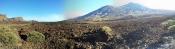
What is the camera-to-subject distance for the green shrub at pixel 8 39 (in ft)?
92.9

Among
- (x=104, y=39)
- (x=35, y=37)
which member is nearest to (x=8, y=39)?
(x=35, y=37)

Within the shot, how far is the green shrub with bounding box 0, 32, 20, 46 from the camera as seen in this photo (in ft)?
92.9

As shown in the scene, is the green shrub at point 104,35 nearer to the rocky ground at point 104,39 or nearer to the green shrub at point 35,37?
the rocky ground at point 104,39

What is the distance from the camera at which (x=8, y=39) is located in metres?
28.5

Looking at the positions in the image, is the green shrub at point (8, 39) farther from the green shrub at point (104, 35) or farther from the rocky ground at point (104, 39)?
the green shrub at point (104, 35)

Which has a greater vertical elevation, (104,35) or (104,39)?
(104,35)

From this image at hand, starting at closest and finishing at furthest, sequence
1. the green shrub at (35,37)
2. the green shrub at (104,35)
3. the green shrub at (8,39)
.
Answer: the green shrub at (8,39), the green shrub at (35,37), the green shrub at (104,35)

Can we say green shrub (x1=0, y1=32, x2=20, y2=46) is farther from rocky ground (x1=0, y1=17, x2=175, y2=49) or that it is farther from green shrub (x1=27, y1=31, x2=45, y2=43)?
green shrub (x1=27, y1=31, x2=45, y2=43)

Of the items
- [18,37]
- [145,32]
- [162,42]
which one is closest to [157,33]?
[145,32]

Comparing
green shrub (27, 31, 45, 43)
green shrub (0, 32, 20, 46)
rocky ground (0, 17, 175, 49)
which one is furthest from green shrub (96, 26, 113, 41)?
green shrub (0, 32, 20, 46)

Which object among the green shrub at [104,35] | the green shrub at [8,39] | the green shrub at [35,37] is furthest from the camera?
the green shrub at [104,35]

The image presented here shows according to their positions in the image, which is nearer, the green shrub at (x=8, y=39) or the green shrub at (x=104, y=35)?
the green shrub at (x=8, y=39)

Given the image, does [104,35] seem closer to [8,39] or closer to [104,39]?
[104,39]

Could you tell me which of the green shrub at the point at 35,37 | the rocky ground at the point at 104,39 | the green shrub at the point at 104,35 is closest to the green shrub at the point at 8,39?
the rocky ground at the point at 104,39
